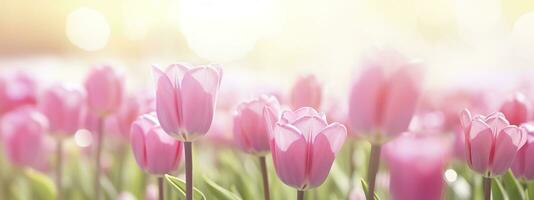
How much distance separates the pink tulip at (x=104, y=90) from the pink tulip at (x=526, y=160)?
0.39 meters

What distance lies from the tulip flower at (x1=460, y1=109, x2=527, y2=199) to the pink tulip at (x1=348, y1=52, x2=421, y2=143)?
0.19ft

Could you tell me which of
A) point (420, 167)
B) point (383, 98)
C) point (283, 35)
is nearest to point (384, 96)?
point (383, 98)

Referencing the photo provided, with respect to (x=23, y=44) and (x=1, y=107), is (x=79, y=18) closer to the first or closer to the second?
(x=23, y=44)

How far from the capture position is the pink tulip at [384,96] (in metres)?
0.52

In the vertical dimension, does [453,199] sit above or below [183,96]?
below

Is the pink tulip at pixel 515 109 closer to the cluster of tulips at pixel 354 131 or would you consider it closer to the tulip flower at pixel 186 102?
the cluster of tulips at pixel 354 131

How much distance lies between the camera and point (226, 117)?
1.21m

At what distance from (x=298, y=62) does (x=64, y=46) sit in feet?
9.10

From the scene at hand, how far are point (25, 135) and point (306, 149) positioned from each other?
1.56 feet

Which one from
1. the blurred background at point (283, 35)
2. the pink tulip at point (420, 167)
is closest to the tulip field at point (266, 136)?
the pink tulip at point (420, 167)

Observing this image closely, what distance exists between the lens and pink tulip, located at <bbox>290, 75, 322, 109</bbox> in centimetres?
77

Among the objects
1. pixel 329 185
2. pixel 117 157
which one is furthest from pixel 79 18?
pixel 329 185

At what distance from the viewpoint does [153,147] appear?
0.60m

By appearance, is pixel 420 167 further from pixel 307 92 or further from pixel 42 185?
pixel 42 185
